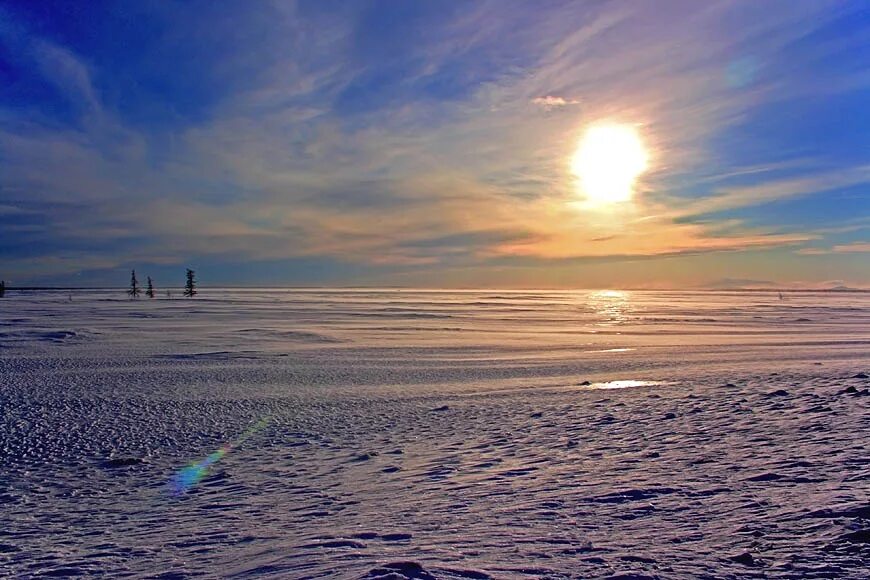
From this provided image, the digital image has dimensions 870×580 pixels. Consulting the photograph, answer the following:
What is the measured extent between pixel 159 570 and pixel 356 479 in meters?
3.29

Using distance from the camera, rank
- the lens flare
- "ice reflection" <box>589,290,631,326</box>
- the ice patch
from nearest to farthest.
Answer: the lens flare
the ice patch
"ice reflection" <box>589,290,631,326</box>

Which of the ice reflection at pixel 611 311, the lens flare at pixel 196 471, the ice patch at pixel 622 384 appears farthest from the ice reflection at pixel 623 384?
the ice reflection at pixel 611 311

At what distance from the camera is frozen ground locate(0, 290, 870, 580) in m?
5.21

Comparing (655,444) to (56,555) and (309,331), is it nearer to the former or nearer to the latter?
(56,555)

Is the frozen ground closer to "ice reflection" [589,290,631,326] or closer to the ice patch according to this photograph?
the ice patch

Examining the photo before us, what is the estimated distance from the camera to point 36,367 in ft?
61.3

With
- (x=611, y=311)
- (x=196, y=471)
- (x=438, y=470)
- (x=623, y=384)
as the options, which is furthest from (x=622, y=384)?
(x=611, y=311)

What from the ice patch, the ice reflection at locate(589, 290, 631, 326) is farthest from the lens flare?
the ice reflection at locate(589, 290, 631, 326)

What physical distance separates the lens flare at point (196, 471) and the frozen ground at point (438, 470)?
11 cm

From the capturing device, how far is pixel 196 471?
8.96m

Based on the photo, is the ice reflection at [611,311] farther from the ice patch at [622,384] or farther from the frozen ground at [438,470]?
the ice patch at [622,384]

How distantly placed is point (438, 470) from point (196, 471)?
12.1ft

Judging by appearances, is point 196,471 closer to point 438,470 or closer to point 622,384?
point 438,470

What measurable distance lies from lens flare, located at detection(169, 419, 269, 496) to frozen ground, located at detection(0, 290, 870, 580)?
0.11 m
